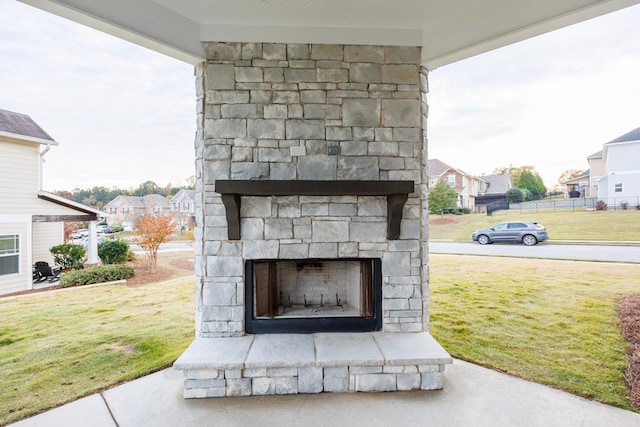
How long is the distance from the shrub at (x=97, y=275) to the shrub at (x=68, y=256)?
0.87 feet

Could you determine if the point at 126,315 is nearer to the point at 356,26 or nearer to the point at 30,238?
the point at 30,238

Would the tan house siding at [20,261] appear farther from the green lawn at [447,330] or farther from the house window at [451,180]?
the house window at [451,180]

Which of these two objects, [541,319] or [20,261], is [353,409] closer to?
[541,319]

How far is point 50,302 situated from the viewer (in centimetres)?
372

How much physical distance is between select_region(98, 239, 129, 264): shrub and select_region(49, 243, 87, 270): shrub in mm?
289

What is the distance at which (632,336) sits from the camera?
8.60 ft

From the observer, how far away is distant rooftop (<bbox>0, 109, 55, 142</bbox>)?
3.62m

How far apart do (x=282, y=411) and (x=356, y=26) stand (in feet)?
9.84

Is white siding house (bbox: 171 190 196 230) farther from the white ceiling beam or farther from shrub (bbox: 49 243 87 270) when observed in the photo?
the white ceiling beam

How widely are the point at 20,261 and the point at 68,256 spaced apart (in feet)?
2.04

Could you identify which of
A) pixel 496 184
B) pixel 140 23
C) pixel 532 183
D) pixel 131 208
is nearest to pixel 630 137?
pixel 532 183

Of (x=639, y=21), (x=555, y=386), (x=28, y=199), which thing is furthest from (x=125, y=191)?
(x=639, y=21)

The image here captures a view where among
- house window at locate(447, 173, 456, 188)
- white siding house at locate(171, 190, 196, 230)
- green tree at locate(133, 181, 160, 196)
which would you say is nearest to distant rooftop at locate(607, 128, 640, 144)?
house window at locate(447, 173, 456, 188)

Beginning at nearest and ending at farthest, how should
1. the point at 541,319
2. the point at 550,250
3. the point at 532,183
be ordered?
the point at 541,319, the point at 550,250, the point at 532,183
